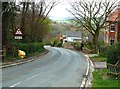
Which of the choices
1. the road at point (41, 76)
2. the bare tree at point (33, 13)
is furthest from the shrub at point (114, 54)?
the bare tree at point (33, 13)

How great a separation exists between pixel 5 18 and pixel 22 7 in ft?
50.5

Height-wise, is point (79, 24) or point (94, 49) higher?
point (79, 24)

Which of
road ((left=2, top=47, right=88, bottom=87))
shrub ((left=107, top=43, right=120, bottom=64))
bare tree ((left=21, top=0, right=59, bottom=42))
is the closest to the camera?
road ((left=2, top=47, right=88, bottom=87))

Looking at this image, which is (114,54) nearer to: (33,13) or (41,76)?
(41,76)

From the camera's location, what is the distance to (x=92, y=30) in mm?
63312

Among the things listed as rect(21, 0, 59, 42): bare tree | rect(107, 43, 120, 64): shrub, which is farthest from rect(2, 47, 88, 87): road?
rect(21, 0, 59, 42): bare tree

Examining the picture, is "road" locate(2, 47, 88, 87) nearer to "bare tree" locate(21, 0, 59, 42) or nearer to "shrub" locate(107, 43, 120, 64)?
"shrub" locate(107, 43, 120, 64)

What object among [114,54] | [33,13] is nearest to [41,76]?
[114,54]

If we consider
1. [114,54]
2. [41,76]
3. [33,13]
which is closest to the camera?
[41,76]

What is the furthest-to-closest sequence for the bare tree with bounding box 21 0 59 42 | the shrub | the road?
the bare tree with bounding box 21 0 59 42
the shrub
the road

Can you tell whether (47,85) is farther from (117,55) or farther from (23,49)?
(23,49)

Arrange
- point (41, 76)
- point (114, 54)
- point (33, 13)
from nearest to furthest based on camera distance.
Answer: point (41, 76)
point (114, 54)
point (33, 13)

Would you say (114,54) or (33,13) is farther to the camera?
(33,13)

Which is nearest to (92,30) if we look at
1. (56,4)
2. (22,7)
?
(56,4)
